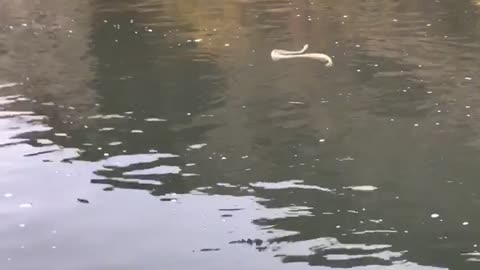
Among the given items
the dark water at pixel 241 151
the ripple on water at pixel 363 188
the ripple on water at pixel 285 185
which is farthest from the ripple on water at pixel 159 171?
the ripple on water at pixel 363 188

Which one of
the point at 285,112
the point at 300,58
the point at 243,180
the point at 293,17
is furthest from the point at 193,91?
the point at 293,17

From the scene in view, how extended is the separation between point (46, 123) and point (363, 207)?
19.5ft

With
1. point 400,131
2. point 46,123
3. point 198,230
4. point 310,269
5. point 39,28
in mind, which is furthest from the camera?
point 39,28

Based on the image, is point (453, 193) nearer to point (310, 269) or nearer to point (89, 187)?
point (310, 269)

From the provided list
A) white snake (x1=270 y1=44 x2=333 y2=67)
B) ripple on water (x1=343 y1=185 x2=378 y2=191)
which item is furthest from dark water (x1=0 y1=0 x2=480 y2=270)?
white snake (x1=270 y1=44 x2=333 y2=67)

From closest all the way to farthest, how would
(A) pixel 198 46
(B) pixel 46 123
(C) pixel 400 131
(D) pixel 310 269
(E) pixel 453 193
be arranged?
(D) pixel 310 269, (E) pixel 453 193, (C) pixel 400 131, (B) pixel 46 123, (A) pixel 198 46

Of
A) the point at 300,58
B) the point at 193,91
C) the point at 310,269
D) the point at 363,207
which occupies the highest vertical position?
the point at 300,58

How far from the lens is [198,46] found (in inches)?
728

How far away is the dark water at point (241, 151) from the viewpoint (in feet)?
27.7

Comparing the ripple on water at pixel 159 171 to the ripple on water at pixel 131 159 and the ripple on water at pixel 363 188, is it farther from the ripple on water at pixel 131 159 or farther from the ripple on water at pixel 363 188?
the ripple on water at pixel 363 188

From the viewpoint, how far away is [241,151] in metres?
11.2

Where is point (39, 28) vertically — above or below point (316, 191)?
above

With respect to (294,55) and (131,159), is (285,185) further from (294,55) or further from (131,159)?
(294,55)

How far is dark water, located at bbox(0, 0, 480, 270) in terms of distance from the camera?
332 inches
